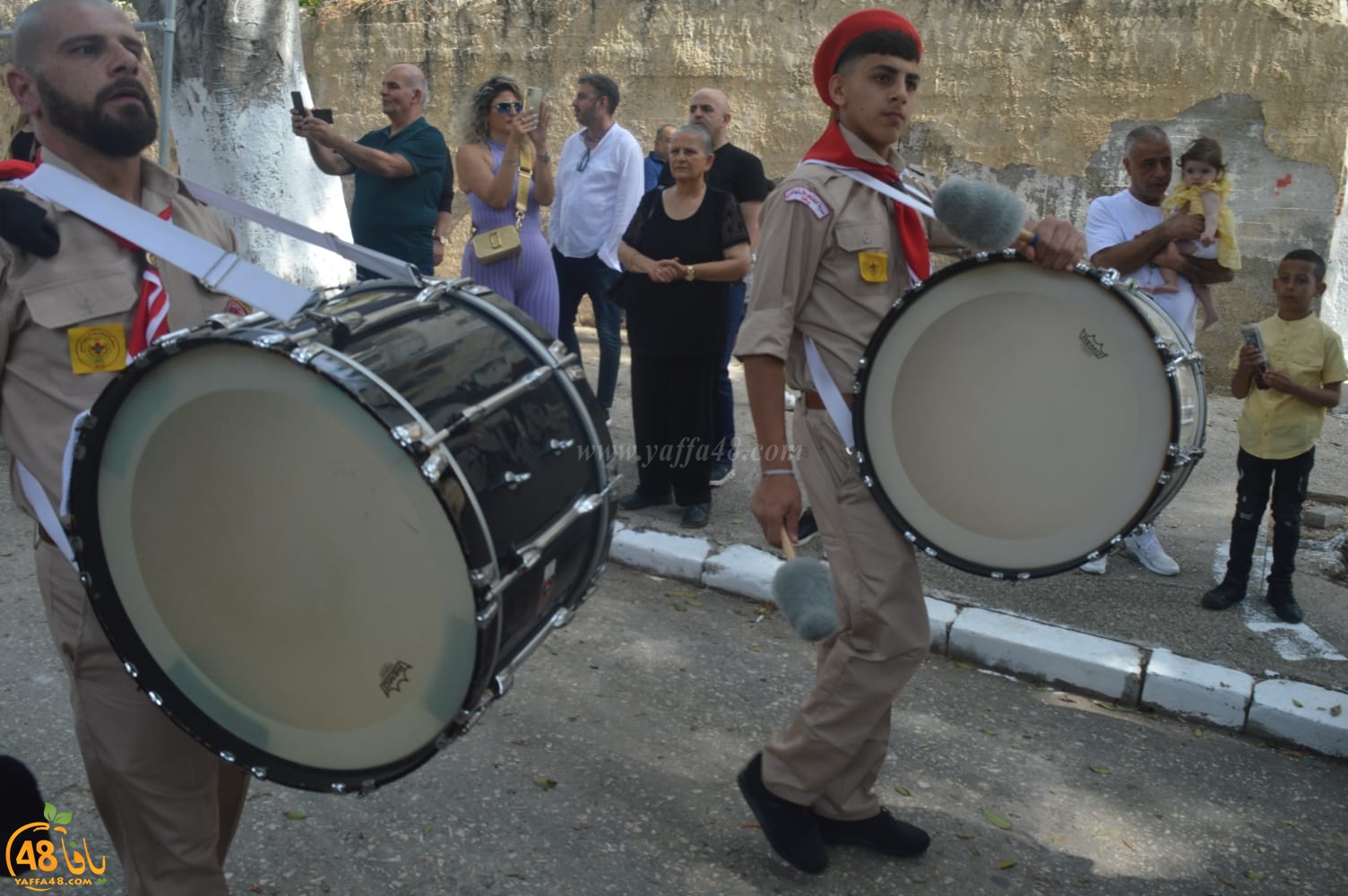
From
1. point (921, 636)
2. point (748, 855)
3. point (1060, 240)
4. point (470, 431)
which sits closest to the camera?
point (470, 431)

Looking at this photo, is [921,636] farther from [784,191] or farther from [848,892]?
[784,191]

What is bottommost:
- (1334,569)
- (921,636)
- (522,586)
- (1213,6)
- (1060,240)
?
(1334,569)

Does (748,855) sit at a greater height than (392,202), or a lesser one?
lesser

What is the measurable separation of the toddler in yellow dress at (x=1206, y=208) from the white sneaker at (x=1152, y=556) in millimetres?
1099

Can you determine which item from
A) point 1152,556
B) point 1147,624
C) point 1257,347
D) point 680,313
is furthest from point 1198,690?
point 680,313

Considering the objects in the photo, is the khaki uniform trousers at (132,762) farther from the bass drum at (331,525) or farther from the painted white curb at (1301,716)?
the painted white curb at (1301,716)

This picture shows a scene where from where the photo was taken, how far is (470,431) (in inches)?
77.3

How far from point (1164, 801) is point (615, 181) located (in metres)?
4.51

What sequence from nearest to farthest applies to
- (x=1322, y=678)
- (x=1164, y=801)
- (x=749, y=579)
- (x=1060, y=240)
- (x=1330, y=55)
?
(x=1060, y=240) < (x=1164, y=801) < (x=1322, y=678) < (x=749, y=579) < (x=1330, y=55)

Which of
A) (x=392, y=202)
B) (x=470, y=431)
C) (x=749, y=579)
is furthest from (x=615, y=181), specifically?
(x=470, y=431)

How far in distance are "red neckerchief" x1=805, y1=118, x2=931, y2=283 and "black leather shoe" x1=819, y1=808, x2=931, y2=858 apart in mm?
1417

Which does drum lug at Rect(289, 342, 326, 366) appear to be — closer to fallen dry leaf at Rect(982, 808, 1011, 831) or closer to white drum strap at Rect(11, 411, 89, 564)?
white drum strap at Rect(11, 411, 89, 564)

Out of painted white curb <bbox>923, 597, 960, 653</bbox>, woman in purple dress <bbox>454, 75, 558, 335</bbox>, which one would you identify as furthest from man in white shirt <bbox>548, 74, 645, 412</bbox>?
painted white curb <bbox>923, 597, 960, 653</bbox>

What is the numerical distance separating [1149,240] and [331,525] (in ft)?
12.9
